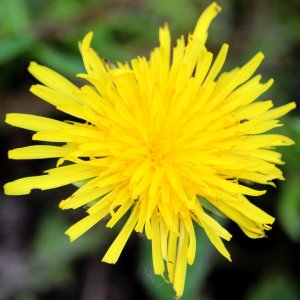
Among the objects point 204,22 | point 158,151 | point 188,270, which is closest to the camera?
point 158,151

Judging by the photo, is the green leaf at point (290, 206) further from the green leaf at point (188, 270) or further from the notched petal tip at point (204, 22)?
the notched petal tip at point (204, 22)

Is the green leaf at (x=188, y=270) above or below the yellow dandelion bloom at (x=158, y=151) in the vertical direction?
below

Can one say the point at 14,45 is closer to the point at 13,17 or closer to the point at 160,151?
the point at 13,17

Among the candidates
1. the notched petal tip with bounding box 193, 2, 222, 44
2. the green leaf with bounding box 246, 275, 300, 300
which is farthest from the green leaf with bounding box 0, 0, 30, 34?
the green leaf with bounding box 246, 275, 300, 300

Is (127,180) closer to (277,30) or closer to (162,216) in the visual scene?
(162,216)

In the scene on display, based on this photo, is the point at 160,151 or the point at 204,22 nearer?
the point at 160,151

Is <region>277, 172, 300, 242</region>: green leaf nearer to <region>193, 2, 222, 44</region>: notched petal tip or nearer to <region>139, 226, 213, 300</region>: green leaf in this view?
<region>139, 226, 213, 300</region>: green leaf

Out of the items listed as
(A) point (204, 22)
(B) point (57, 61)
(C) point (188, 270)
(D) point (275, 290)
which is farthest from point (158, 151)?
(D) point (275, 290)

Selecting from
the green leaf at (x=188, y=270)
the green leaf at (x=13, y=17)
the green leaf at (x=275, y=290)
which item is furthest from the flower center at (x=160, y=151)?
the green leaf at (x=275, y=290)
